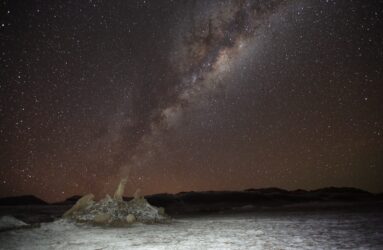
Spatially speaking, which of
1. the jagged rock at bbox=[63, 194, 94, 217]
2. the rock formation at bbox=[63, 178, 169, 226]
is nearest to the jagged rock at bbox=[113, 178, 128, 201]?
the rock formation at bbox=[63, 178, 169, 226]

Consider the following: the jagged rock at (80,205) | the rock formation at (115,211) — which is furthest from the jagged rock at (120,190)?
the jagged rock at (80,205)

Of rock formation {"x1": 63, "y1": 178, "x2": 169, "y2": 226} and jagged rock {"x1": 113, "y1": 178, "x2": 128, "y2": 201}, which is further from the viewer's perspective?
jagged rock {"x1": 113, "y1": 178, "x2": 128, "y2": 201}

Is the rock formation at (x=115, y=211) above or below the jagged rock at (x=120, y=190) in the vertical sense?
below

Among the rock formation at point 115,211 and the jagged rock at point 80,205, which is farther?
the jagged rock at point 80,205

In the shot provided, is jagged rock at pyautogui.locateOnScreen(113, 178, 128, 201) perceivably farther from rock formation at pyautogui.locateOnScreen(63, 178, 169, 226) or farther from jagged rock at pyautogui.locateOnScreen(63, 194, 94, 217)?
jagged rock at pyautogui.locateOnScreen(63, 194, 94, 217)

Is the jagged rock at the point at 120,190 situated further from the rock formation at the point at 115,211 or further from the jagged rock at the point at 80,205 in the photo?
the jagged rock at the point at 80,205

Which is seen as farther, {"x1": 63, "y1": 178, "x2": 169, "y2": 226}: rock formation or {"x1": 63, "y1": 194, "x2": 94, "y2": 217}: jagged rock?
{"x1": 63, "y1": 194, "x2": 94, "y2": 217}: jagged rock

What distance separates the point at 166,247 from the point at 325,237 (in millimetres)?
5693

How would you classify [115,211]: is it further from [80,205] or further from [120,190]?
[80,205]

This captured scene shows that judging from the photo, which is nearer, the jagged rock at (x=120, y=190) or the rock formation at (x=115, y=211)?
the rock formation at (x=115, y=211)

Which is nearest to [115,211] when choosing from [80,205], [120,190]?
[120,190]

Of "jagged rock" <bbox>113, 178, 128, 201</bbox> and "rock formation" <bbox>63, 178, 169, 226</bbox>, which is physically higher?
"jagged rock" <bbox>113, 178, 128, 201</bbox>

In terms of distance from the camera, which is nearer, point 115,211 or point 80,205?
point 115,211

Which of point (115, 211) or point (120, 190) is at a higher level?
point (120, 190)
